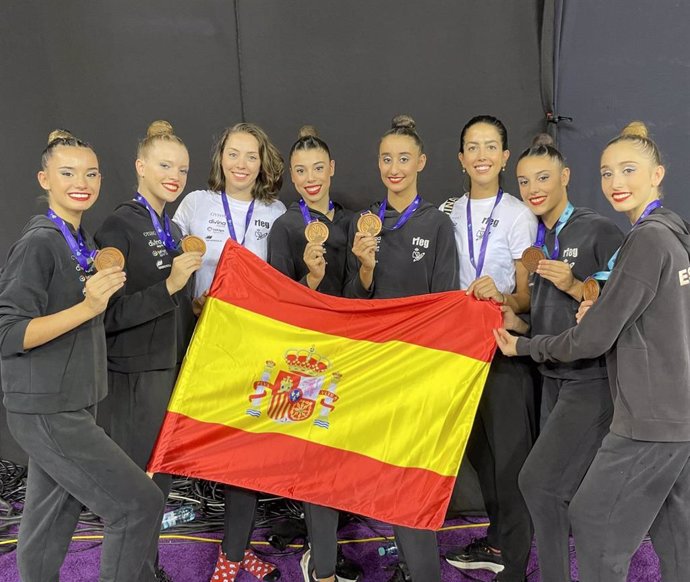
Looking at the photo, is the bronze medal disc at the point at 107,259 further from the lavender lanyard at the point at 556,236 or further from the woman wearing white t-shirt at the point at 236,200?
the lavender lanyard at the point at 556,236

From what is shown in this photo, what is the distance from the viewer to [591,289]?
233 cm

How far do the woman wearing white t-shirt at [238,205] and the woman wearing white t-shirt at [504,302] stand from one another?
36.8 inches

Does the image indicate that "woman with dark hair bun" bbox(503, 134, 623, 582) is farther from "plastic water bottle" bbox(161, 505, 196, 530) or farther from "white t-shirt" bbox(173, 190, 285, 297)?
"plastic water bottle" bbox(161, 505, 196, 530)

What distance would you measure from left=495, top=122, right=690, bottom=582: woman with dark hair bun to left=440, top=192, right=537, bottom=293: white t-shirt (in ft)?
2.20

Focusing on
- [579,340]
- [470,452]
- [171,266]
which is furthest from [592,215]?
[171,266]

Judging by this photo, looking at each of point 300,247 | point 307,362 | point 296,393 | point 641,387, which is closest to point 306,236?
point 300,247

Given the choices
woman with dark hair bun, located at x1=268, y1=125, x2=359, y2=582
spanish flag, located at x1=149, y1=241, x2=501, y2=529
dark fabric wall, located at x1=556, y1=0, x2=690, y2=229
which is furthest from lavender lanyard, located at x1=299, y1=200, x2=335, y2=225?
dark fabric wall, located at x1=556, y1=0, x2=690, y2=229

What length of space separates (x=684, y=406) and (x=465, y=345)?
2.89ft

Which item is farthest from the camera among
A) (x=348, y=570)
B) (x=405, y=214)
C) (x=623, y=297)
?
(x=348, y=570)

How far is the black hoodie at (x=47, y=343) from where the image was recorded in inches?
85.9

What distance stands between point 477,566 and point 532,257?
1566mm

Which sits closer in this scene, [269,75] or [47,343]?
[47,343]

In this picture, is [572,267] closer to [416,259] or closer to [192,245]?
[416,259]

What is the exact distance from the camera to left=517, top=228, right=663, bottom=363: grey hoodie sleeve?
80.8 inches
